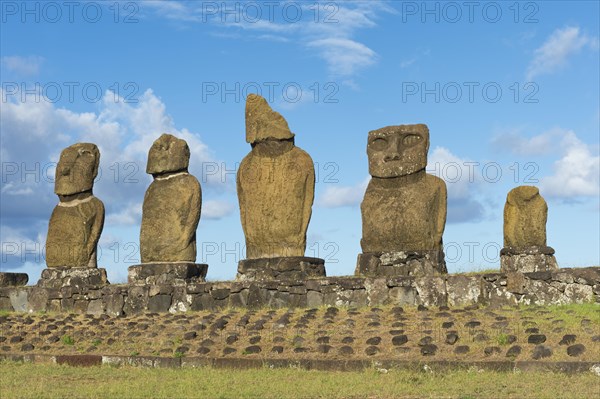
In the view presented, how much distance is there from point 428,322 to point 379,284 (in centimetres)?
232

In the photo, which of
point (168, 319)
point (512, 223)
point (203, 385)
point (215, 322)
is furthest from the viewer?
point (512, 223)

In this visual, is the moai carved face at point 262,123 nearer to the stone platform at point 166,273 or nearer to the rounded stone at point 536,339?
the stone platform at point 166,273

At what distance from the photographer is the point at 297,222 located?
16531mm

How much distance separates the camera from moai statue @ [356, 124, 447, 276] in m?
16.2

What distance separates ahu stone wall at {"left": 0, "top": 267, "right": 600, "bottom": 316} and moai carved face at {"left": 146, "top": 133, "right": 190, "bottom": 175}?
2.41 m

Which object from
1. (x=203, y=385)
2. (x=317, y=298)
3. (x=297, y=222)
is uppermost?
(x=297, y=222)

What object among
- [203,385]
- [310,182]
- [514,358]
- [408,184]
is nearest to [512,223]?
[408,184]

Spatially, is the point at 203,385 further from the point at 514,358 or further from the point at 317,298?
Answer: the point at 317,298

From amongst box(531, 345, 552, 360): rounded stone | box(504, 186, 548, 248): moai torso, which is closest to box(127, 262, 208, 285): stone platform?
box(504, 186, 548, 248): moai torso

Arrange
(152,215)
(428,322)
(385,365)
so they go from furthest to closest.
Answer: (152,215) → (428,322) → (385,365)

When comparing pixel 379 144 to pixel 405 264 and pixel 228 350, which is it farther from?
pixel 228 350

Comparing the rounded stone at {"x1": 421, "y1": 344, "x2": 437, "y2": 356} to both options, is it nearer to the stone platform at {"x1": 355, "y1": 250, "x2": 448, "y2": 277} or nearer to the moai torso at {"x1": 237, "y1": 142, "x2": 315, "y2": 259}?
the stone platform at {"x1": 355, "y1": 250, "x2": 448, "y2": 277}

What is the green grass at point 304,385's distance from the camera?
974 centimetres

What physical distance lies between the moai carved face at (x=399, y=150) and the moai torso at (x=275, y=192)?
Result: 123 cm
